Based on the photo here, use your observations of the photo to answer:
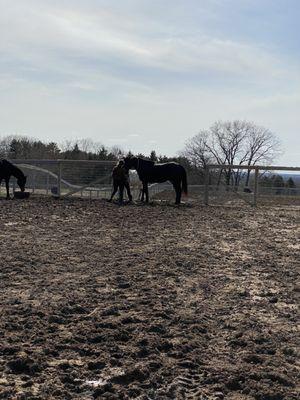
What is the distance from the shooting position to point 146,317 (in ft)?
15.2

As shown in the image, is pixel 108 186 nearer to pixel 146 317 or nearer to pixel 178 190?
pixel 178 190

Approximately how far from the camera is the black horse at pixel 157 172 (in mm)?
17859

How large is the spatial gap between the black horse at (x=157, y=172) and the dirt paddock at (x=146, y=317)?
27.5ft

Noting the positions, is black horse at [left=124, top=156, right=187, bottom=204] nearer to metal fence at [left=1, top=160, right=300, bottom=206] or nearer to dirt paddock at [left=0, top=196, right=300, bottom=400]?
metal fence at [left=1, top=160, right=300, bottom=206]

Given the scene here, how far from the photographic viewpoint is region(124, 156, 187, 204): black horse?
703 inches

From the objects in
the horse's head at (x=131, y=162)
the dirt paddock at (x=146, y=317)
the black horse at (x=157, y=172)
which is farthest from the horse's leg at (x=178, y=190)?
the dirt paddock at (x=146, y=317)

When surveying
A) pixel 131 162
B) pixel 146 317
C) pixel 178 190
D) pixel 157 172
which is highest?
pixel 131 162

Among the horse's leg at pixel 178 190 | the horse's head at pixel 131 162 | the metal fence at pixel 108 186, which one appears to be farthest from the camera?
the metal fence at pixel 108 186

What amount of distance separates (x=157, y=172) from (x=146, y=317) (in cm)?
1345

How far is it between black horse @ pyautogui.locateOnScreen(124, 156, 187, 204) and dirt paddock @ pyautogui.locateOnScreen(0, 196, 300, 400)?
8.39m

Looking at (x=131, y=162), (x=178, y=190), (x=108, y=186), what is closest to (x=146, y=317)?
(x=178, y=190)

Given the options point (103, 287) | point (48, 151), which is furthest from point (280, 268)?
point (48, 151)

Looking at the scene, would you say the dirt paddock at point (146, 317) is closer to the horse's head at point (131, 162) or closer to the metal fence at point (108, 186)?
the horse's head at point (131, 162)

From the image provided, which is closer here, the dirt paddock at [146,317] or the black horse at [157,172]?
the dirt paddock at [146,317]
